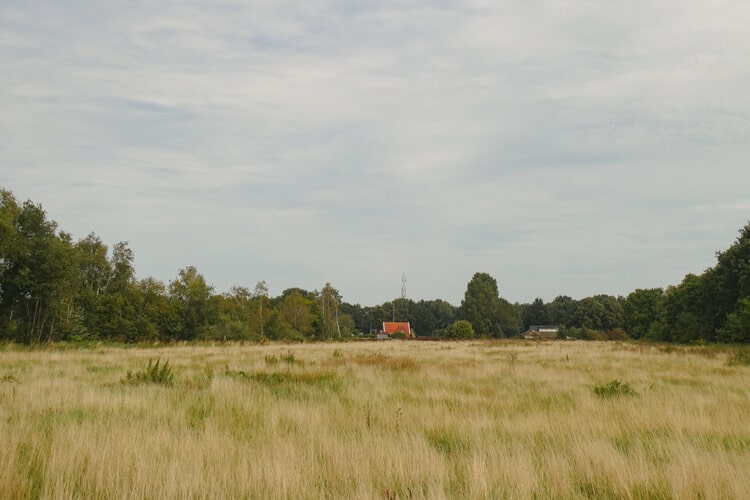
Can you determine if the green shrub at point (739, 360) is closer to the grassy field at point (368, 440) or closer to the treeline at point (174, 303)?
the grassy field at point (368, 440)

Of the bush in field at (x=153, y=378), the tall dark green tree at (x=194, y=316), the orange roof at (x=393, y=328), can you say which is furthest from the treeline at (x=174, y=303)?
the bush in field at (x=153, y=378)

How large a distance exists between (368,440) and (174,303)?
59096 mm

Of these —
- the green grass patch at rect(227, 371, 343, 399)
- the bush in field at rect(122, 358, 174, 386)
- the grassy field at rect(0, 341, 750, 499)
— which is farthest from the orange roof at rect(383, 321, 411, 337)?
the grassy field at rect(0, 341, 750, 499)

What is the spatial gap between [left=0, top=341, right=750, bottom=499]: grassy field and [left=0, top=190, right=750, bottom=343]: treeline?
27229mm

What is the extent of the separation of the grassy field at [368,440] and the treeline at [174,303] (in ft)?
89.3

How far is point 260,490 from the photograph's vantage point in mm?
4711

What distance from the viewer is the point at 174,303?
6097cm

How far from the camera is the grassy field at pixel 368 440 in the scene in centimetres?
479

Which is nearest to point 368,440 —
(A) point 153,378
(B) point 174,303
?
(A) point 153,378

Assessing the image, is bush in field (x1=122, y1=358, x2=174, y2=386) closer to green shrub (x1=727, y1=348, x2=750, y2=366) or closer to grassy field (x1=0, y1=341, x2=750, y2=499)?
grassy field (x1=0, y1=341, x2=750, y2=499)

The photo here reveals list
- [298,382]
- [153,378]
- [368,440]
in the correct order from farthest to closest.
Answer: [298,382] < [153,378] < [368,440]

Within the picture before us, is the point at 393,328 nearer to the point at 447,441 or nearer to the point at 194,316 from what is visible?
the point at 194,316

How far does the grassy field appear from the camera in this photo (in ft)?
15.7

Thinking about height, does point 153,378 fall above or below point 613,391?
above
